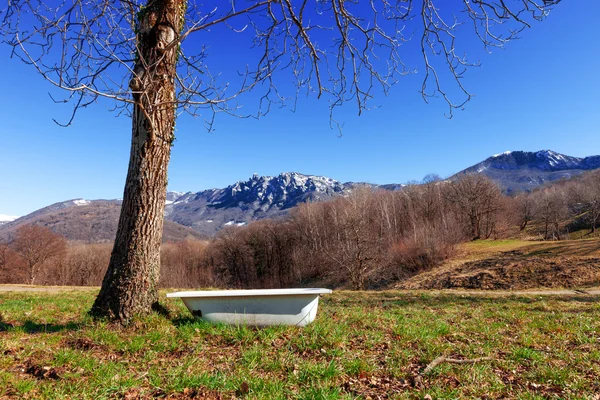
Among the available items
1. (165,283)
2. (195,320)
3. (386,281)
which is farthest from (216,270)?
(195,320)

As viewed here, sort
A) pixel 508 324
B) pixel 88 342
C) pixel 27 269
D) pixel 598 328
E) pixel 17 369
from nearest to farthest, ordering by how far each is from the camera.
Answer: pixel 17 369
pixel 88 342
pixel 598 328
pixel 508 324
pixel 27 269

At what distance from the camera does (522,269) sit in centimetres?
1864

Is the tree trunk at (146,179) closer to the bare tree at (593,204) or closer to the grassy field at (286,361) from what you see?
the grassy field at (286,361)

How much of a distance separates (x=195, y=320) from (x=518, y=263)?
21.0m

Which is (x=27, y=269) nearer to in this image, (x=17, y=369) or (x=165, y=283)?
(x=165, y=283)

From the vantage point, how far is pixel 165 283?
47.7 m

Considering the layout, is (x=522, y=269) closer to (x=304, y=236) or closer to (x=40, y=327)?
(x=40, y=327)

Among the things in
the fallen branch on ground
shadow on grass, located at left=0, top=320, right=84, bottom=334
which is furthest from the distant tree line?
the fallen branch on ground

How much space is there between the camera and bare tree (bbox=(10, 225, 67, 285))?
4744cm

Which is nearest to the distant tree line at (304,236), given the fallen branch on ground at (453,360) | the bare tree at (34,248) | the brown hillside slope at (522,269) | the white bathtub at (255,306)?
the bare tree at (34,248)

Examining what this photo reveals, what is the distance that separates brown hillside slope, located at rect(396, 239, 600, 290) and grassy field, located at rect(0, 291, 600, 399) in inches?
589

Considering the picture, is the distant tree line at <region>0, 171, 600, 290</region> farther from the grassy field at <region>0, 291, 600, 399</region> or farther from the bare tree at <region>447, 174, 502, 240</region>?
the grassy field at <region>0, 291, 600, 399</region>

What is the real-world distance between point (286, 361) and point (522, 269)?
2009 centimetres

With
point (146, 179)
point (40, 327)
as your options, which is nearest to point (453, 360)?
point (146, 179)
